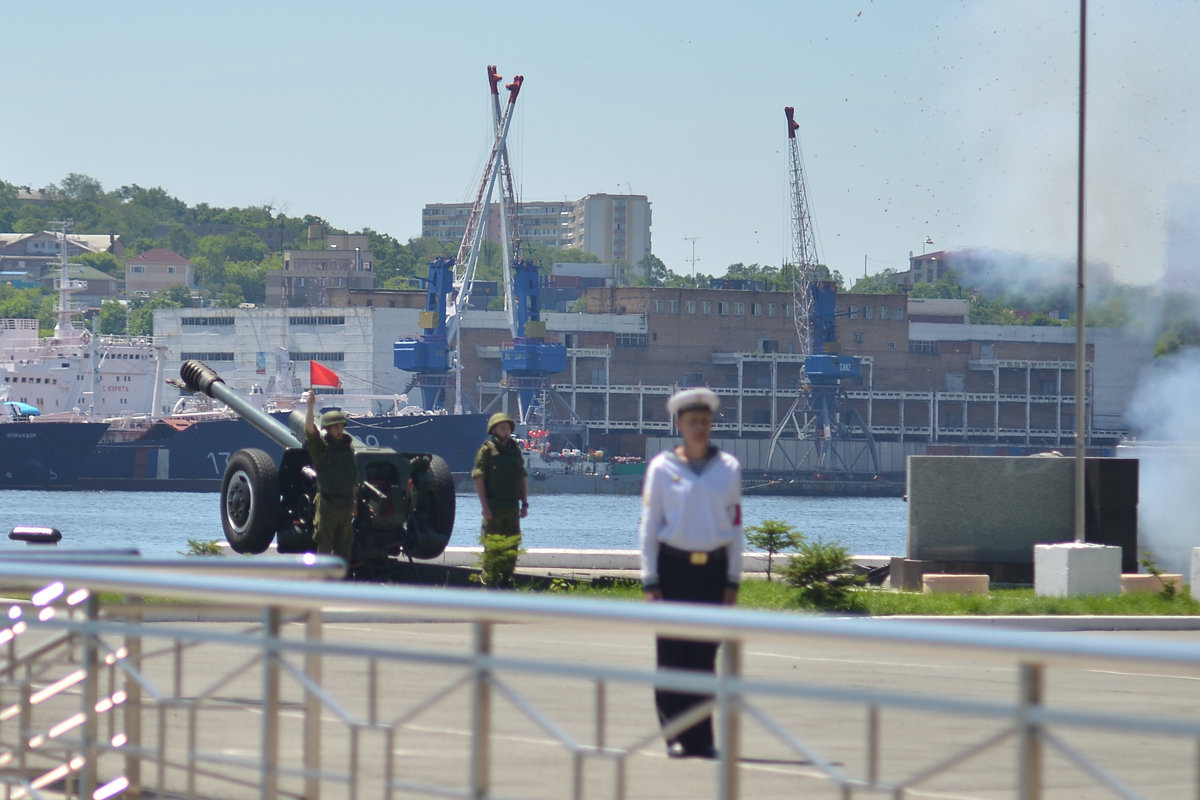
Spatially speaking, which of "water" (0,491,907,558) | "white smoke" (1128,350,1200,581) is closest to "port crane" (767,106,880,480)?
"water" (0,491,907,558)

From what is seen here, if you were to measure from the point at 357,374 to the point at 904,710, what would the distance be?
4451 inches

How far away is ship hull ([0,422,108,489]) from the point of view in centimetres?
8756

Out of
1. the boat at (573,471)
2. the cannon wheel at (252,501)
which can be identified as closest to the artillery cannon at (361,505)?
the cannon wheel at (252,501)

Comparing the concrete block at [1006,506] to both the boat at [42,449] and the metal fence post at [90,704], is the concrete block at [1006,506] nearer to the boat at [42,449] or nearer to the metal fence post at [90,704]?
the metal fence post at [90,704]

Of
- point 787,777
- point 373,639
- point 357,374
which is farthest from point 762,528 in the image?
point 357,374

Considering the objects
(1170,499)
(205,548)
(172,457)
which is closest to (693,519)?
(205,548)

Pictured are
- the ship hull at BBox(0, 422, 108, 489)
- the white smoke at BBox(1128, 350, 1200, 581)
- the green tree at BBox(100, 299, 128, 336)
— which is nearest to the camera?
the white smoke at BBox(1128, 350, 1200, 581)

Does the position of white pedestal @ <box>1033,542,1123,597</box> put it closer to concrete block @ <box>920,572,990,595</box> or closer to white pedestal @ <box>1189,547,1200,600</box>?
concrete block @ <box>920,572,990,595</box>

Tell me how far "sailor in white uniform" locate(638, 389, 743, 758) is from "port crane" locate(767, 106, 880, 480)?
11018 cm

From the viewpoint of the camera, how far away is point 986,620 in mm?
12867

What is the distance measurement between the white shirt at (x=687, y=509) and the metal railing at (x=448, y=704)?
0.99m

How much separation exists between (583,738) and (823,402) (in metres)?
115

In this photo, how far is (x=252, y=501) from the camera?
48.6ft

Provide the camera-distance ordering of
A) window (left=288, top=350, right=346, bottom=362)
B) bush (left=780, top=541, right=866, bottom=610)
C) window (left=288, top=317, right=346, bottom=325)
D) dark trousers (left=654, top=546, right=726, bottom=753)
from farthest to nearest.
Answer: window (left=288, top=317, right=346, bottom=325), window (left=288, top=350, right=346, bottom=362), bush (left=780, top=541, right=866, bottom=610), dark trousers (left=654, top=546, right=726, bottom=753)
